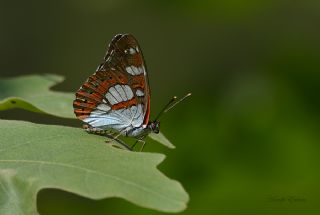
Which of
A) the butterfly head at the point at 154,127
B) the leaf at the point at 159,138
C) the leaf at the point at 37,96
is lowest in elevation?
the leaf at the point at 37,96

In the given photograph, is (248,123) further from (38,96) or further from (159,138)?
(38,96)

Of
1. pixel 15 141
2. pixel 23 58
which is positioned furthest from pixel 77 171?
pixel 23 58

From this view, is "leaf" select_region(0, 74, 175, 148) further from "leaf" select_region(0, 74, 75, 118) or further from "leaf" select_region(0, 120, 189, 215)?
"leaf" select_region(0, 120, 189, 215)

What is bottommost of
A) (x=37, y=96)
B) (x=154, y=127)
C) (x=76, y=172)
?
(x=37, y=96)

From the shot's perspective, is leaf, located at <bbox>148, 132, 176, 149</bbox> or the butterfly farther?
the butterfly

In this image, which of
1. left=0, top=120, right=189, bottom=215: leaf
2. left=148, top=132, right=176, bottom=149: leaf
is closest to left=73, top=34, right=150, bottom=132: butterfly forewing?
left=148, top=132, right=176, bottom=149: leaf

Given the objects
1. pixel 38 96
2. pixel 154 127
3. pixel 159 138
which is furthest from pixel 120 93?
pixel 159 138

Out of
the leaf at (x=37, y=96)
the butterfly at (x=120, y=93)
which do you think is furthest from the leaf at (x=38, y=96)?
the butterfly at (x=120, y=93)

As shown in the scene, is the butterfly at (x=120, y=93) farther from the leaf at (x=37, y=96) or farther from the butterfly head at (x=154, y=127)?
Result: the leaf at (x=37, y=96)
